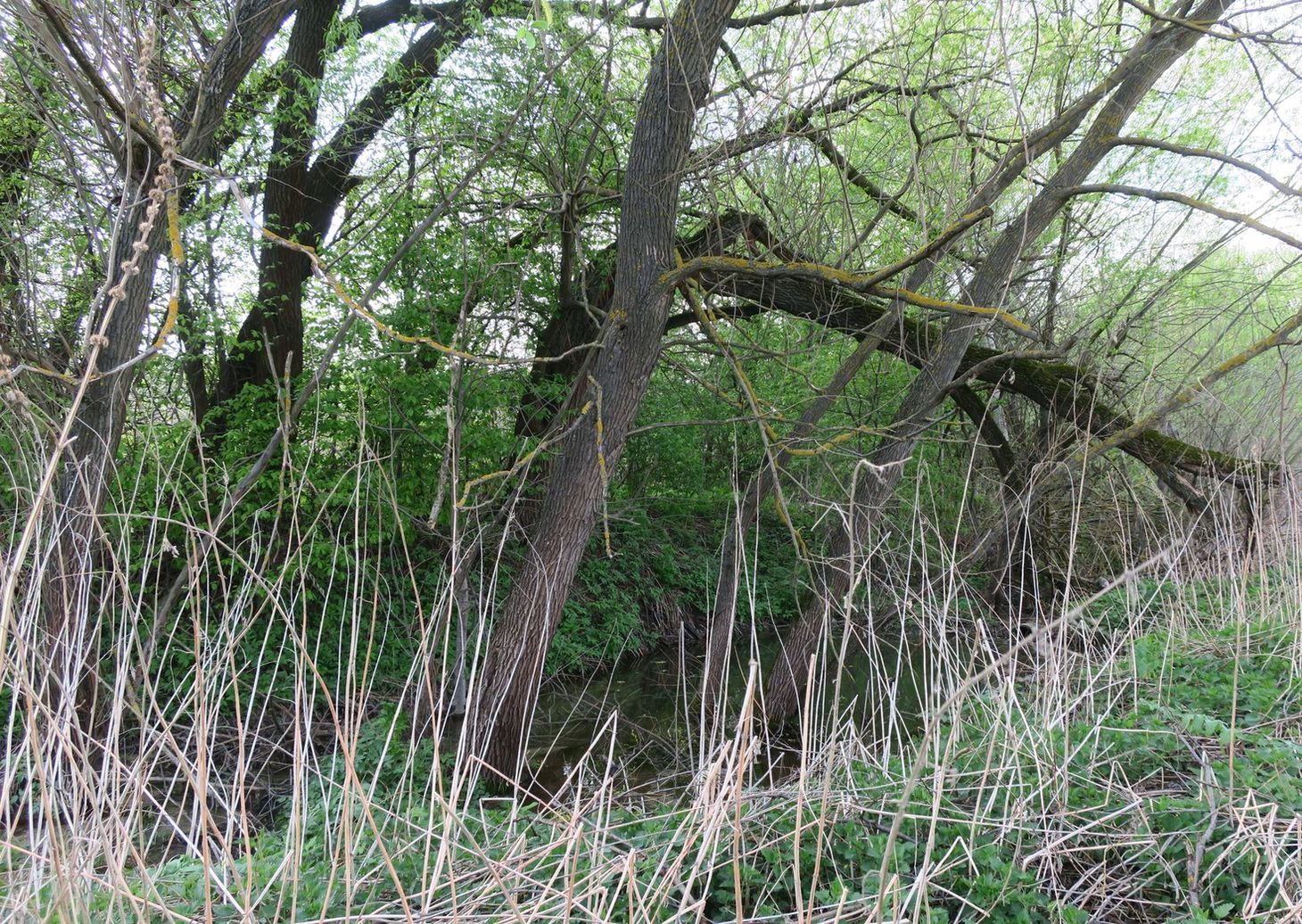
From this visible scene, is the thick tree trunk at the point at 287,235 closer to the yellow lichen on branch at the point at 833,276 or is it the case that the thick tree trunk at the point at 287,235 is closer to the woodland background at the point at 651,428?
the woodland background at the point at 651,428

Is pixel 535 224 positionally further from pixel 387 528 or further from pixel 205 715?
pixel 205 715

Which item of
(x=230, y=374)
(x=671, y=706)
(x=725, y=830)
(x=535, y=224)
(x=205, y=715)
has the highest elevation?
(x=535, y=224)

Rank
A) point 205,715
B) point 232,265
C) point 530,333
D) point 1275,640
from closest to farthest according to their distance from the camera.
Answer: point 205,715 < point 1275,640 < point 232,265 < point 530,333

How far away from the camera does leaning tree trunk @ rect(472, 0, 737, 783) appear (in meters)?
4.50

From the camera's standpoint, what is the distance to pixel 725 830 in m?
2.37

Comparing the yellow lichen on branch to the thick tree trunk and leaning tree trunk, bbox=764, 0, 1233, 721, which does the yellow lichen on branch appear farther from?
the thick tree trunk

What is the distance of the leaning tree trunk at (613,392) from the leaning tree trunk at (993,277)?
155cm

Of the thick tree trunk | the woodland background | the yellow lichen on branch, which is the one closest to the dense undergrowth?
the woodland background

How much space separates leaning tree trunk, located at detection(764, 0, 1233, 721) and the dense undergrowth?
2603 mm

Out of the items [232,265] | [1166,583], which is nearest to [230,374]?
[232,265]

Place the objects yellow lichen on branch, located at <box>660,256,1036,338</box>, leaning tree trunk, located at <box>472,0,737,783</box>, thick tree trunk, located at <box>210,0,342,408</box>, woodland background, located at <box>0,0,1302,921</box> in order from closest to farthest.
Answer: woodland background, located at <box>0,0,1302,921</box> < yellow lichen on branch, located at <box>660,256,1036,338</box> < leaning tree trunk, located at <box>472,0,737,783</box> < thick tree trunk, located at <box>210,0,342,408</box>

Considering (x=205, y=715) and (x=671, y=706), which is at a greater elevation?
(x=205, y=715)

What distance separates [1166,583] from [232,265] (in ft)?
23.2

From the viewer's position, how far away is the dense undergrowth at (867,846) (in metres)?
1.74
